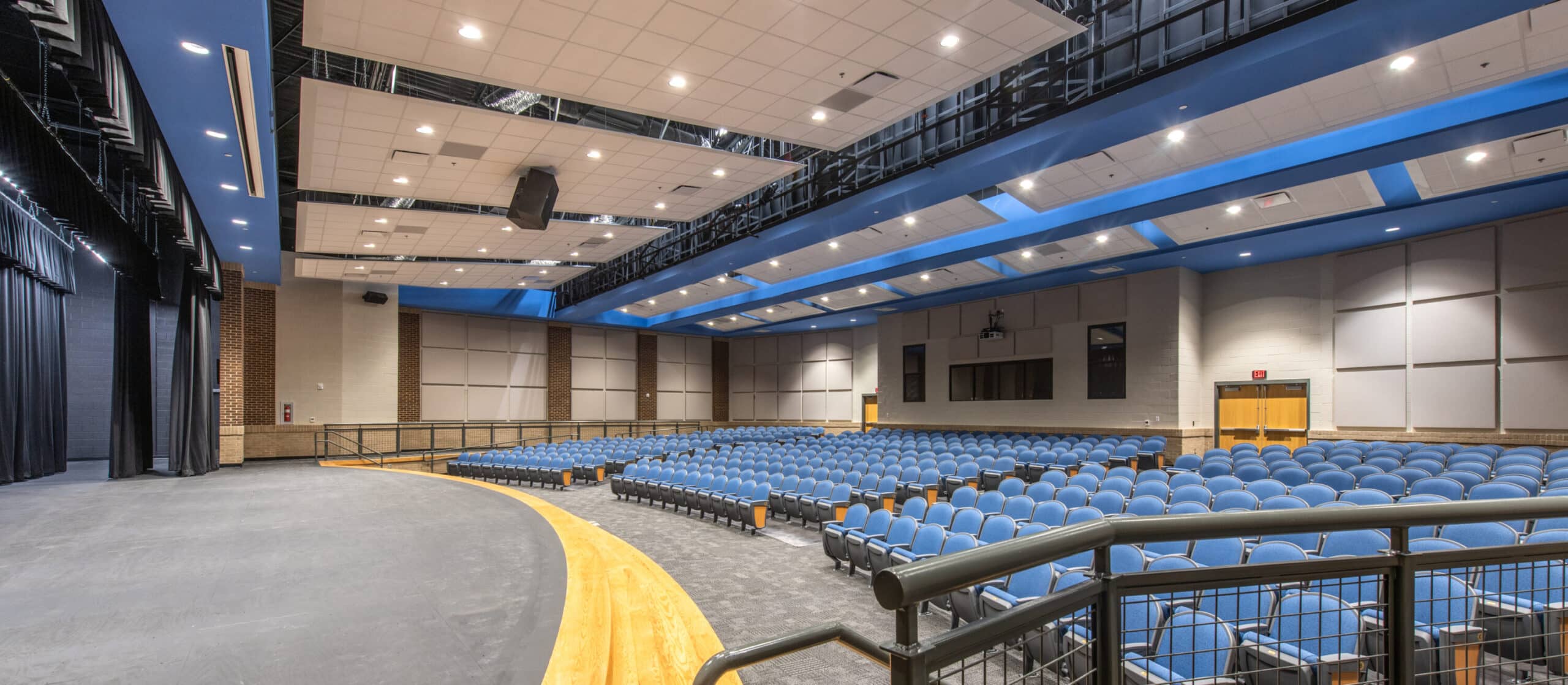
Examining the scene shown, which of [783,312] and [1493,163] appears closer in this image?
[1493,163]

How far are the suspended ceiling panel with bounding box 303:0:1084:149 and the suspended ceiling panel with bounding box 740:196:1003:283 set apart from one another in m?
3.73

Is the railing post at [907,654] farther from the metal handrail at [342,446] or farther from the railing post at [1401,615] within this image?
the metal handrail at [342,446]

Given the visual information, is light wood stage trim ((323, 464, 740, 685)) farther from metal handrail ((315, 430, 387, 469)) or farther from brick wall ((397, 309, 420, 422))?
brick wall ((397, 309, 420, 422))

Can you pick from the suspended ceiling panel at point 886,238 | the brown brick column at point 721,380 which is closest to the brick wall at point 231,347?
the suspended ceiling panel at point 886,238

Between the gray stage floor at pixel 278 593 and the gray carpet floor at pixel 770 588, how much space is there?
4.00ft

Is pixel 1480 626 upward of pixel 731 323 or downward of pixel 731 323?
downward

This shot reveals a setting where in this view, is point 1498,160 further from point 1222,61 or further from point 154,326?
point 154,326

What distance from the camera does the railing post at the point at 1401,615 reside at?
183cm

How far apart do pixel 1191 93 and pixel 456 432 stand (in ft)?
70.4

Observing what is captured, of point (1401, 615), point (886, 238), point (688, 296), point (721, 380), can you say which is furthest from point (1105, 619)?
point (721, 380)

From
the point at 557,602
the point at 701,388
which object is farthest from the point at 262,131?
the point at 701,388

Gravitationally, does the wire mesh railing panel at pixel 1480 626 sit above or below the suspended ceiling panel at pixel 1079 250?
below

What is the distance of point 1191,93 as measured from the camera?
283 inches

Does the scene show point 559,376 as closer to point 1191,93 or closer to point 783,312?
point 783,312
